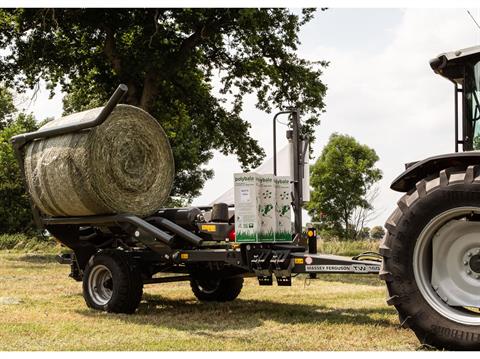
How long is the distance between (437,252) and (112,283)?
178 inches

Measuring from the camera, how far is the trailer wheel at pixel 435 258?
5.57 meters

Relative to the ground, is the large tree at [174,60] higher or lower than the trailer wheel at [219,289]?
higher

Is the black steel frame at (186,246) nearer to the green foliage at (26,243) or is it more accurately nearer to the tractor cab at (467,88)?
the tractor cab at (467,88)

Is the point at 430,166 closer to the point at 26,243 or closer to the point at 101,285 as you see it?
the point at 101,285

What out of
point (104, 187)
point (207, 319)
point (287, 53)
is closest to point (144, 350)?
point (207, 319)

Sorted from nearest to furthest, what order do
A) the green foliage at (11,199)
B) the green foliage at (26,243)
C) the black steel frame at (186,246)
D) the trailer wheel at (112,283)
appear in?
the black steel frame at (186,246) < the trailer wheel at (112,283) < the green foliage at (26,243) < the green foliage at (11,199)

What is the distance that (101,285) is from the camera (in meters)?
9.17

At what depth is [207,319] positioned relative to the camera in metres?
8.23

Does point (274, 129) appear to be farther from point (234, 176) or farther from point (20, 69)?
point (20, 69)

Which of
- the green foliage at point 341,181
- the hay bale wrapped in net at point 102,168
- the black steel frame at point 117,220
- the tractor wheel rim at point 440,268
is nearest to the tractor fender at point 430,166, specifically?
the tractor wheel rim at point 440,268

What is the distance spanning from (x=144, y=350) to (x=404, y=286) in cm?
227

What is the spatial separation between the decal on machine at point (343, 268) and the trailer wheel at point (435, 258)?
1.33 m

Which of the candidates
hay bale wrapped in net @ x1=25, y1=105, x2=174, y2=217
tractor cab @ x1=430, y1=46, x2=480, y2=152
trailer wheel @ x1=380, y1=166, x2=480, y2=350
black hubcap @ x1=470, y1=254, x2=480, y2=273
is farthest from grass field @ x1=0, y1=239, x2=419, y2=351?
tractor cab @ x1=430, y1=46, x2=480, y2=152

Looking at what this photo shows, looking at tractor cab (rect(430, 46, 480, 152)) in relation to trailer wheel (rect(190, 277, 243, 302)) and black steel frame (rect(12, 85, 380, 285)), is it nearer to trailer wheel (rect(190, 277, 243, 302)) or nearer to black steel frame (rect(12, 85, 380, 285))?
black steel frame (rect(12, 85, 380, 285))
